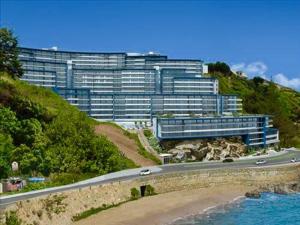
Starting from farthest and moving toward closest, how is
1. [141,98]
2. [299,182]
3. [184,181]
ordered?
[141,98]
[299,182]
[184,181]

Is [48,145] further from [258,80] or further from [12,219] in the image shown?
[258,80]

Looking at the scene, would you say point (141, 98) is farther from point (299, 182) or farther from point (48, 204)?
point (48, 204)

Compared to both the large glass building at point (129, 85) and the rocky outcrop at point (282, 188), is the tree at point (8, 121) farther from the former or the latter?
the large glass building at point (129, 85)

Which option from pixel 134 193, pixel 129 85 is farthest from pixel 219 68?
pixel 134 193

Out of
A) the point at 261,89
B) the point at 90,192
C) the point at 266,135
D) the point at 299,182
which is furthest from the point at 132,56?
the point at 90,192

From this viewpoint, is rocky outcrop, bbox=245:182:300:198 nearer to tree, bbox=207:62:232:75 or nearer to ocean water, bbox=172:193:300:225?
ocean water, bbox=172:193:300:225
